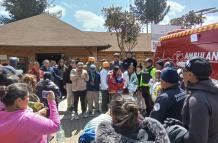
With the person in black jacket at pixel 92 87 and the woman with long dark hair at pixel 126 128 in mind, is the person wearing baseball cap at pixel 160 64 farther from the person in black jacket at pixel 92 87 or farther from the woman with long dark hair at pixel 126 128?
the woman with long dark hair at pixel 126 128

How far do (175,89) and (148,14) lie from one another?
162ft

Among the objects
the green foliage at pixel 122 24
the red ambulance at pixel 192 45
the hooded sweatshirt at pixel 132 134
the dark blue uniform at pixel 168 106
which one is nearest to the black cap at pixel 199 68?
the dark blue uniform at pixel 168 106

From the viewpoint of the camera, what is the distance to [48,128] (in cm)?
315

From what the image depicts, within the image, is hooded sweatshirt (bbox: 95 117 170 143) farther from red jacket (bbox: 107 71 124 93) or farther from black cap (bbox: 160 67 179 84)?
red jacket (bbox: 107 71 124 93)

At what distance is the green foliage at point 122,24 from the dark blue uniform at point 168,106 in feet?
92.0

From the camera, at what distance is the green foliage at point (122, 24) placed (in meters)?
31.5

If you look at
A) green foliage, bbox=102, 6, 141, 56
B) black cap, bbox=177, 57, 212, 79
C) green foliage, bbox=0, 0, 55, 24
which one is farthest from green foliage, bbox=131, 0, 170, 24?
black cap, bbox=177, 57, 212, 79

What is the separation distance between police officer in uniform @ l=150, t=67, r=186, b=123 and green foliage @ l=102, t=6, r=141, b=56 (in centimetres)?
2789

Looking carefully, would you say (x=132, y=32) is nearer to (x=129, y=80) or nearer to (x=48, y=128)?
(x=129, y=80)

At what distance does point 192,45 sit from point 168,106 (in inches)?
144

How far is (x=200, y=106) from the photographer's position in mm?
3000

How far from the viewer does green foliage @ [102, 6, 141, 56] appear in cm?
3150

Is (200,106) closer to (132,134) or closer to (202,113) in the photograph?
(202,113)

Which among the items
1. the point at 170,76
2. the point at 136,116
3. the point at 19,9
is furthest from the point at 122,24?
the point at 136,116
